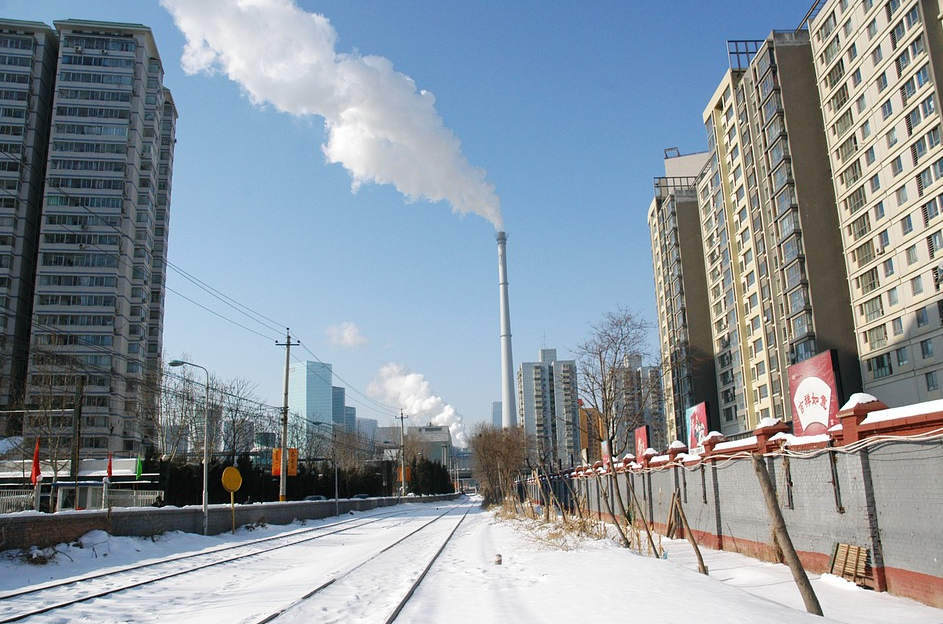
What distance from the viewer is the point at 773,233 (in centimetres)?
5931

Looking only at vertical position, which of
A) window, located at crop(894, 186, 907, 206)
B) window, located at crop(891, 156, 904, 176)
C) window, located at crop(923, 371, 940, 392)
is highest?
window, located at crop(891, 156, 904, 176)

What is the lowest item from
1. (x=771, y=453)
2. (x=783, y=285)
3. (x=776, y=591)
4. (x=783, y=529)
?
(x=776, y=591)

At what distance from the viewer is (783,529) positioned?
8500 millimetres

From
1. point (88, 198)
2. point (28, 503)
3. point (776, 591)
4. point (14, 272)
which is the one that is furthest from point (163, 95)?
point (776, 591)

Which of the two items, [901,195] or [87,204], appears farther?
[87,204]

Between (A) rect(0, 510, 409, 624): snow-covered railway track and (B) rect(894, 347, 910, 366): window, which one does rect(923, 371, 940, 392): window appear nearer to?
(B) rect(894, 347, 910, 366): window

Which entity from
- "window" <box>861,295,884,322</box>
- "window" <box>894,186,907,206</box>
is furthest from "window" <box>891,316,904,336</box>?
"window" <box>894,186,907,206</box>

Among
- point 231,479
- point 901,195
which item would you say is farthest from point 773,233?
point 231,479

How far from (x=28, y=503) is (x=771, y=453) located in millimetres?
29354

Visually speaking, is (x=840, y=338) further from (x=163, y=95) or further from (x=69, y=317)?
(x=163, y=95)

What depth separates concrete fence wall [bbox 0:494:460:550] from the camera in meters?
18.1

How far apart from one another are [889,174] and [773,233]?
1283cm

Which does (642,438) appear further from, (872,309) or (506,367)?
(506,367)

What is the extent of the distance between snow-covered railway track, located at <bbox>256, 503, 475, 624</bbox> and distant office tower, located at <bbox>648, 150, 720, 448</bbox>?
59100 millimetres
